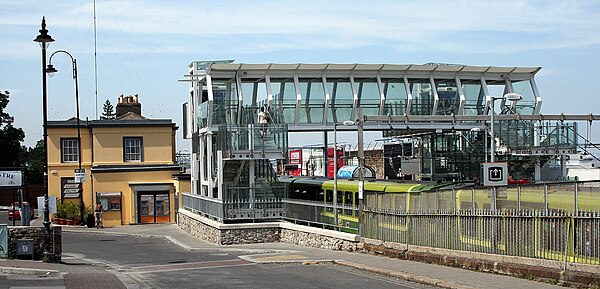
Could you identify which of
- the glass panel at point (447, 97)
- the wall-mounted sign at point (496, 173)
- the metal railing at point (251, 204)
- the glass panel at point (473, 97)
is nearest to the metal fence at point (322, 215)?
the metal railing at point (251, 204)

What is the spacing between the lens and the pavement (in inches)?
688

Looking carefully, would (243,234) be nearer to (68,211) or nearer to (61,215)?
(68,211)

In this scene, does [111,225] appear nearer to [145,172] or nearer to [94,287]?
[145,172]

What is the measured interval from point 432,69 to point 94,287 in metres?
26.6

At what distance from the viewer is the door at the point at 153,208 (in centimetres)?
5572

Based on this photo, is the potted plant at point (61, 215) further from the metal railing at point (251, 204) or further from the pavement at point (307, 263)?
the pavement at point (307, 263)

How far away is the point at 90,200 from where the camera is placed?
56000 millimetres

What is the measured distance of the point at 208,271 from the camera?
2319 centimetres

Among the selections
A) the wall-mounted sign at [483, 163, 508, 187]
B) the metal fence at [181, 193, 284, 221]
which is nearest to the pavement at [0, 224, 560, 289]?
the metal fence at [181, 193, 284, 221]

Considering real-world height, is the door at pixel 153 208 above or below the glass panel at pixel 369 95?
below

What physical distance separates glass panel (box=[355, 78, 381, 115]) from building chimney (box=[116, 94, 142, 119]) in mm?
26973

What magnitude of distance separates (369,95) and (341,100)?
1.54 m

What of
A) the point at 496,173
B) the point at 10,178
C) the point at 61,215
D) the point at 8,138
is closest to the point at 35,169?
the point at 8,138

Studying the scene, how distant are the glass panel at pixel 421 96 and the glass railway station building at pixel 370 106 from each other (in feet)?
0.17
